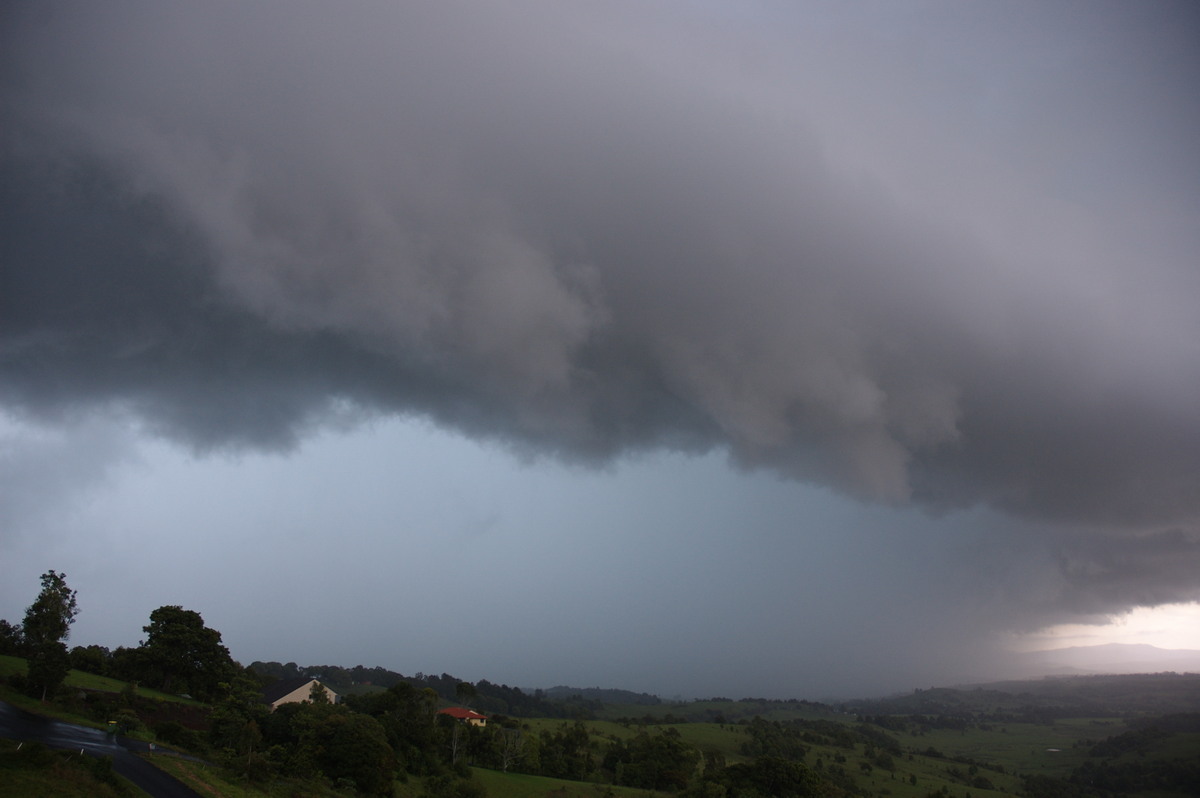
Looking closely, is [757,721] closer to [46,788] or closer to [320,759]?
[320,759]

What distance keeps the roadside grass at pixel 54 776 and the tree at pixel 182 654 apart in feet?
182

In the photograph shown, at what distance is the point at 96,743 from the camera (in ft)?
133

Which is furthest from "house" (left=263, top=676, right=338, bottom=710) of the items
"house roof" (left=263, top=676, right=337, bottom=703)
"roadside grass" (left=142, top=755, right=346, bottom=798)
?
"roadside grass" (left=142, top=755, right=346, bottom=798)

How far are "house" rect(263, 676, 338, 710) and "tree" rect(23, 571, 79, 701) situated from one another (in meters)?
28.6

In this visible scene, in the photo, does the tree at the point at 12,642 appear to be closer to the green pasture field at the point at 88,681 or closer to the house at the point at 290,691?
the green pasture field at the point at 88,681

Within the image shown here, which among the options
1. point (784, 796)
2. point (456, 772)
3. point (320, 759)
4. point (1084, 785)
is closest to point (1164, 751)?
point (1084, 785)

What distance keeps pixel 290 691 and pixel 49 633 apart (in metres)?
35.4

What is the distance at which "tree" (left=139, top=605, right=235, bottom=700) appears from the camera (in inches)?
3108

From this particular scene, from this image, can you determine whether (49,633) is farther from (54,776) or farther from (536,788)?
(536,788)

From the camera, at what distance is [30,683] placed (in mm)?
51219

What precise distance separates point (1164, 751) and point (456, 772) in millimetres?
143293

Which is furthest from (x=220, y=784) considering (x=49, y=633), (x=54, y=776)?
(x=49, y=633)

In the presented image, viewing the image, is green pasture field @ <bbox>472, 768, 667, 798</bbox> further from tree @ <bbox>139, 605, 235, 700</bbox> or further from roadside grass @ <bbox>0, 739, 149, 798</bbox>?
roadside grass @ <bbox>0, 739, 149, 798</bbox>

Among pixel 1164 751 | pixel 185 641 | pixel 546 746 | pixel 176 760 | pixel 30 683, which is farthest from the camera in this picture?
pixel 1164 751
